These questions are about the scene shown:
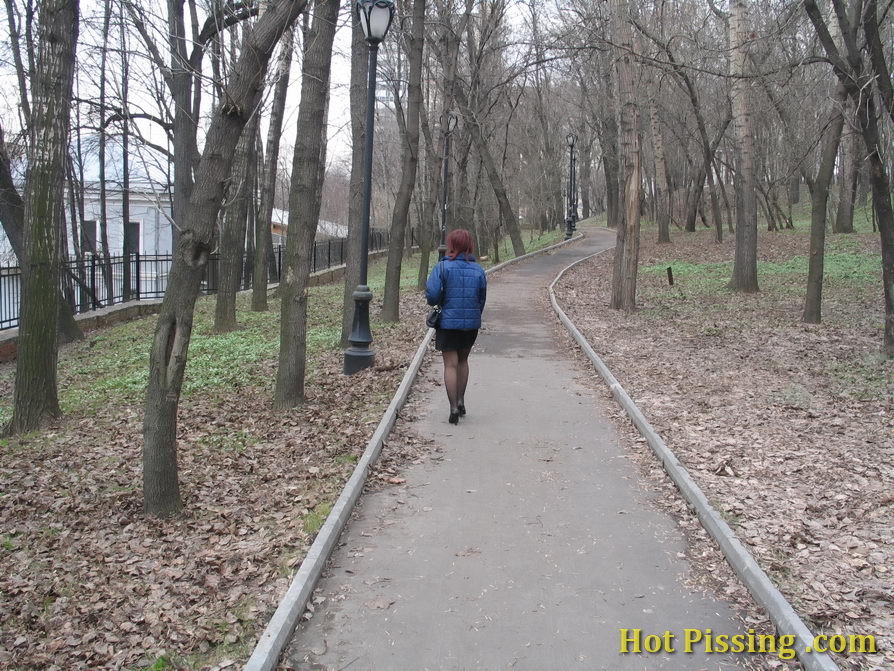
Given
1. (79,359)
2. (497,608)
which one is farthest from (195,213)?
(79,359)

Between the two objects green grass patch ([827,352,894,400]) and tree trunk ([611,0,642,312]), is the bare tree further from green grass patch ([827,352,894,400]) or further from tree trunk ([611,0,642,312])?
tree trunk ([611,0,642,312])

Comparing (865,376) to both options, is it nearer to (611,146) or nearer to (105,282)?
(105,282)

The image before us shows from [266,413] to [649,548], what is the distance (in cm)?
513

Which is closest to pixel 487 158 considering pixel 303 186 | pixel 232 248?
pixel 232 248

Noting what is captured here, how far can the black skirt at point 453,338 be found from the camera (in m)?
7.83

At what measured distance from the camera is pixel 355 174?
42.6 ft

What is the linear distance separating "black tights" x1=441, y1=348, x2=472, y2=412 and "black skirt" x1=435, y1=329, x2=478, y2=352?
5 cm

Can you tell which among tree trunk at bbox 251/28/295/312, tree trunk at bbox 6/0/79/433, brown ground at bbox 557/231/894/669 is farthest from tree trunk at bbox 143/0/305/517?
tree trunk at bbox 251/28/295/312

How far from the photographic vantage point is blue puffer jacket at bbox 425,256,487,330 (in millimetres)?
7766

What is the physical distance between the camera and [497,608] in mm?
4328

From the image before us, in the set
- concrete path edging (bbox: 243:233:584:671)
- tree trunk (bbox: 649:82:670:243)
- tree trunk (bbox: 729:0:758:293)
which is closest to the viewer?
concrete path edging (bbox: 243:233:584:671)

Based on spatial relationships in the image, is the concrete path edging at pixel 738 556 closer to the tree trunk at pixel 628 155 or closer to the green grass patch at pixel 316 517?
the green grass patch at pixel 316 517

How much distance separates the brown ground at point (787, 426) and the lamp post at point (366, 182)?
11.9 ft

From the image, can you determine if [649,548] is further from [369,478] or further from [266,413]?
[266,413]
